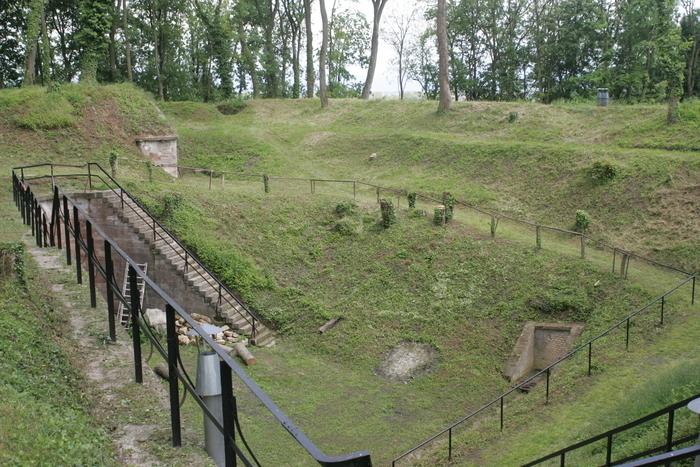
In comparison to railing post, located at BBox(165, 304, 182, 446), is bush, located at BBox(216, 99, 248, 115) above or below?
above

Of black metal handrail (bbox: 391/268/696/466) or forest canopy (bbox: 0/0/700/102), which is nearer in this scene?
black metal handrail (bbox: 391/268/696/466)

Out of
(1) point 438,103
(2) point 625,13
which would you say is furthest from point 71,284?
(2) point 625,13

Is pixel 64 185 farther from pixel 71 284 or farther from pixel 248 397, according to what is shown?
pixel 71 284

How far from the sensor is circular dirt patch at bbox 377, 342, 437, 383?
16547 millimetres

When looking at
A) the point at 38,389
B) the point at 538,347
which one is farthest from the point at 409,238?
the point at 38,389

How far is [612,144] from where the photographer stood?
26203 mm

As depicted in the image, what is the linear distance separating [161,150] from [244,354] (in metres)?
15.0

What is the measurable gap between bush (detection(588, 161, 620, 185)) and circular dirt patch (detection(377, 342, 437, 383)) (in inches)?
428

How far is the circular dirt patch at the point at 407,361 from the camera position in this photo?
16.5m

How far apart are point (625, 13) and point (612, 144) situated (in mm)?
19211

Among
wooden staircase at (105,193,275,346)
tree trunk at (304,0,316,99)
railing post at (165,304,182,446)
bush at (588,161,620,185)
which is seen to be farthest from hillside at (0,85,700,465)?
tree trunk at (304,0,316,99)

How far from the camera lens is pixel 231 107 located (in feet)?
127

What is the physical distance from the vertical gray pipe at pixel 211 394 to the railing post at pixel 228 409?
27.2 inches

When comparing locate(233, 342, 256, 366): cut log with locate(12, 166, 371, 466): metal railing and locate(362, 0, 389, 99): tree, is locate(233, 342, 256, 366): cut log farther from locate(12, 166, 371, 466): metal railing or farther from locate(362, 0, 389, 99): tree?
locate(362, 0, 389, 99): tree
